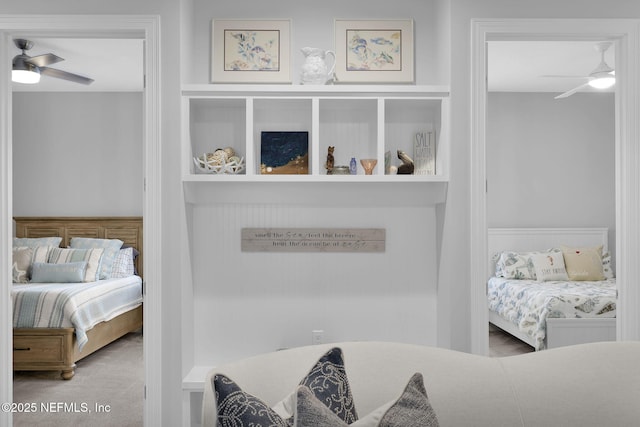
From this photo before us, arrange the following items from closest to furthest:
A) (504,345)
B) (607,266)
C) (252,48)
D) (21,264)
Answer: (252,48) → (504,345) → (21,264) → (607,266)

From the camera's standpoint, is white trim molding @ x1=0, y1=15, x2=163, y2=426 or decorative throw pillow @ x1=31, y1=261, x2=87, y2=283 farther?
decorative throw pillow @ x1=31, y1=261, x2=87, y2=283

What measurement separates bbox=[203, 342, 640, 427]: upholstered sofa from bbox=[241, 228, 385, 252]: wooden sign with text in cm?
120

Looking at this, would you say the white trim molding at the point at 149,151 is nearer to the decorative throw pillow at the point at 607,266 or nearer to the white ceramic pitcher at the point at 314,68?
the white ceramic pitcher at the point at 314,68

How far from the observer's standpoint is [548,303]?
4.16 m

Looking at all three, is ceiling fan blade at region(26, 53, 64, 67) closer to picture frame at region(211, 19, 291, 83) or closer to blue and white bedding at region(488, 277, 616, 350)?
picture frame at region(211, 19, 291, 83)

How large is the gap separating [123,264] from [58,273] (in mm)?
682

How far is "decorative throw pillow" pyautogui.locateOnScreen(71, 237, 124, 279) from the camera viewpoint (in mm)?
5387

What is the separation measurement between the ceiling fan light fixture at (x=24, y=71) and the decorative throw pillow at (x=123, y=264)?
2098 mm

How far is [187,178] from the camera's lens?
2.50 metres

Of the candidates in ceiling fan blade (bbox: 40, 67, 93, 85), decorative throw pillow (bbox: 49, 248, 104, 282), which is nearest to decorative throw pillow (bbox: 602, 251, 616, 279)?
decorative throw pillow (bbox: 49, 248, 104, 282)

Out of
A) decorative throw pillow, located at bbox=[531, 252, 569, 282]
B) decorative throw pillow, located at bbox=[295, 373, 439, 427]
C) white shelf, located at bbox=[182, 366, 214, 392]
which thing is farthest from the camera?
decorative throw pillow, located at bbox=[531, 252, 569, 282]

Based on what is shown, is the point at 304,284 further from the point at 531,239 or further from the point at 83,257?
the point at 531,239

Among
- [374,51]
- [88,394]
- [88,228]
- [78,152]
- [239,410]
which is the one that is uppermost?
[374,51]

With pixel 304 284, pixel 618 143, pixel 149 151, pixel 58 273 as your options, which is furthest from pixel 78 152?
pixel 618 143
